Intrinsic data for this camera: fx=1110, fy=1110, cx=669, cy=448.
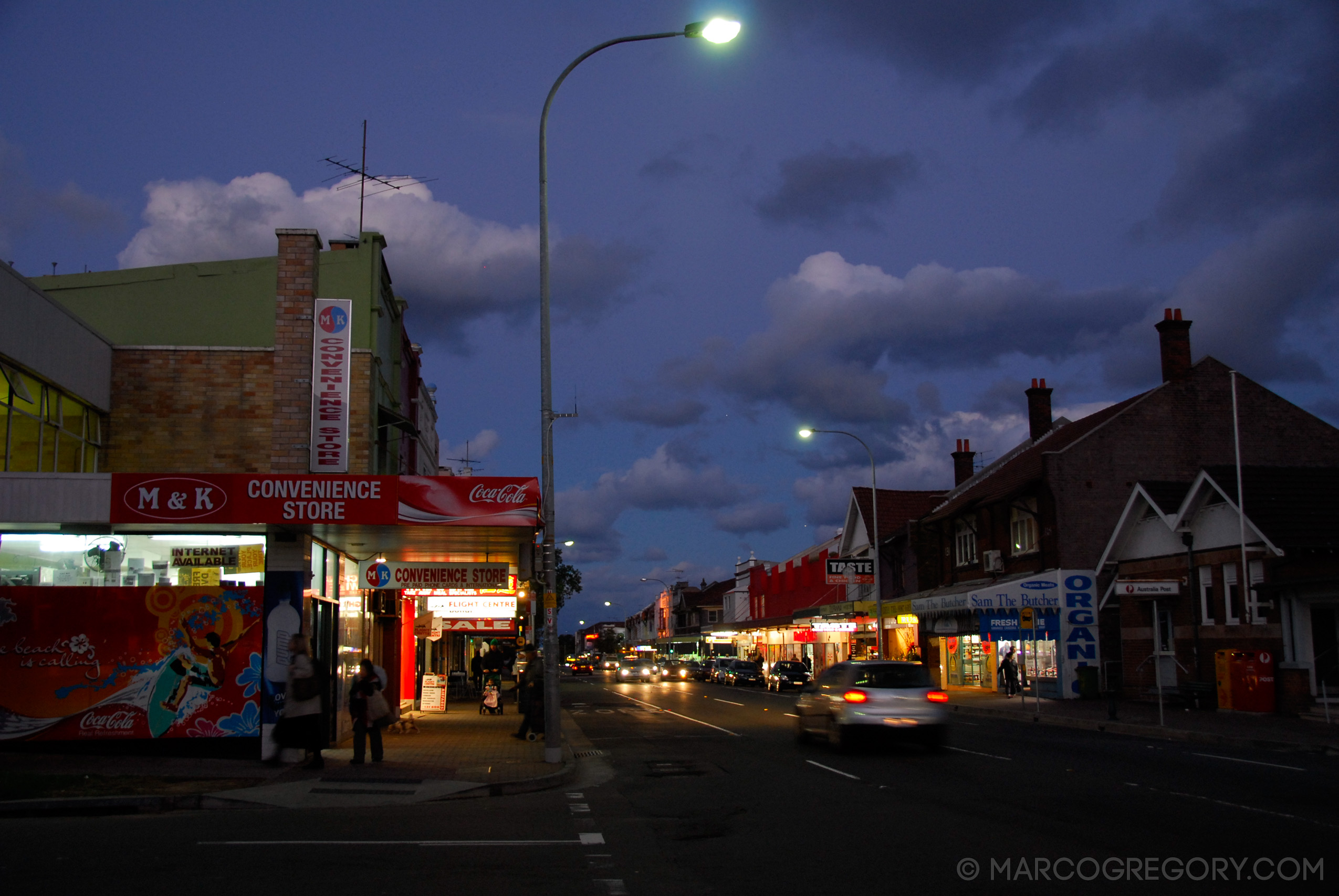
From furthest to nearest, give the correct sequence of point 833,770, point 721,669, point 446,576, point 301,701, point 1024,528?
point 721,669 < point 1024,528 < point 446,576 < point 833,770 < point 301,701

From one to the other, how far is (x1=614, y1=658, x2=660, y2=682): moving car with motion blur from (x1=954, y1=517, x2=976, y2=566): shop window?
94.6 ft

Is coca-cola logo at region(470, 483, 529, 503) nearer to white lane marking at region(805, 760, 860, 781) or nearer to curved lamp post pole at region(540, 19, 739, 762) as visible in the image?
curved lamp post pole at region(540, 19, 739, 762)

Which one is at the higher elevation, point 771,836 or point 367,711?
point 367,711

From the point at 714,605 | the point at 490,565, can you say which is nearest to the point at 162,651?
the point at 490,565

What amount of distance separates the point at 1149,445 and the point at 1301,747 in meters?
20.4

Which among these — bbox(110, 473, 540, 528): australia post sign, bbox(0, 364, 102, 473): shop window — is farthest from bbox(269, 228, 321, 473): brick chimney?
bbox(110, 473, 540, 528): australia post sign

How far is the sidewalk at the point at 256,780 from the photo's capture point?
12.2m

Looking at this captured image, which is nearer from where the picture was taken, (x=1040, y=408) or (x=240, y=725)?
(x=240, y=725)

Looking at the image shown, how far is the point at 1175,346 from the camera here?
38.4 meters

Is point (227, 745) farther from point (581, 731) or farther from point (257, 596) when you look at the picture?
point (581, 731)

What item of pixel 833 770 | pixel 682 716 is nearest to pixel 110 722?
pixel 833 770

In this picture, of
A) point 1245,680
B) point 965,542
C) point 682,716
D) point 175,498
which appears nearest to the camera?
point 175,498

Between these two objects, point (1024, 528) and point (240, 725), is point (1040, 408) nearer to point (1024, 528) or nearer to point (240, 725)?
point (1024, 528)

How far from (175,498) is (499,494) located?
4542 millimetres
